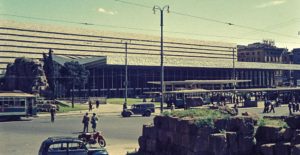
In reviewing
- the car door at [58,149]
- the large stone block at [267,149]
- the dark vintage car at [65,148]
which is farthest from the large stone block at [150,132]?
the large stone block at [267,149]

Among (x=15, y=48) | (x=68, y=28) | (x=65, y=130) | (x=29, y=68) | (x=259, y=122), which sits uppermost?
(x=68, y=28)

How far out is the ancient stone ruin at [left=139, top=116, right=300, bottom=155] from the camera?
A: 13688 millimetres

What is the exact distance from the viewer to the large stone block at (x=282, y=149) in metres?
13.0

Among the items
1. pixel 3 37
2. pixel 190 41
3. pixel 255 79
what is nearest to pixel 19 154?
pixel 3 37

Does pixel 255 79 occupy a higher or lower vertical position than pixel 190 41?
lower

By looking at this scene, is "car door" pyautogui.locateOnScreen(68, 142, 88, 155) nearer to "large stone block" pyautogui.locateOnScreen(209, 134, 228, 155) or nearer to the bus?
"large stone block" pyautogui.locateOnScreen(209, 134, 228, 155)

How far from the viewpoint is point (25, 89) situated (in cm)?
6819

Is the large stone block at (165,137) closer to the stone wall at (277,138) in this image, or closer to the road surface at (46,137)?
the road surface at (46,137)

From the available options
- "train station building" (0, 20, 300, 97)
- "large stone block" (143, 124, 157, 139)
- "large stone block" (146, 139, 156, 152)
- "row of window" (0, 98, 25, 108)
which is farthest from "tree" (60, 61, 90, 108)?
"large stone block" (146, 139, 156, 152)

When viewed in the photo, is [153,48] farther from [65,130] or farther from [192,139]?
[192,139]

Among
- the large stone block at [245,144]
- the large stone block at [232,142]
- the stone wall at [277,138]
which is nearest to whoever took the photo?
the stone wall at [277,138]

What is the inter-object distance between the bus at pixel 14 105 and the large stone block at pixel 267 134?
3423 cm

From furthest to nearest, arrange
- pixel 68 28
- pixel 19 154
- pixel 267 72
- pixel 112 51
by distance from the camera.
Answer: pixel 267 72
pixel 112 51
pixel 68 28
pixel 19 154

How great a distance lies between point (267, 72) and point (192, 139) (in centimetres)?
12365
